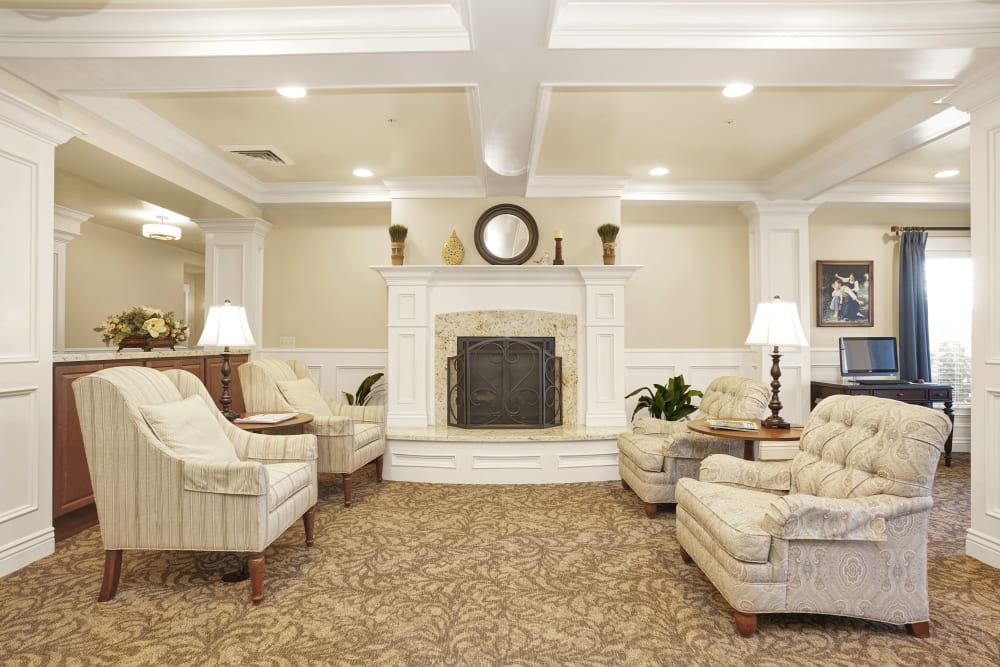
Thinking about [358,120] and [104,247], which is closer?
[358,120]

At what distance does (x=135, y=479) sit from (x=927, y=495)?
3.15 m

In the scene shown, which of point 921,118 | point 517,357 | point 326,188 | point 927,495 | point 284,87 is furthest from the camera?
point 326,188

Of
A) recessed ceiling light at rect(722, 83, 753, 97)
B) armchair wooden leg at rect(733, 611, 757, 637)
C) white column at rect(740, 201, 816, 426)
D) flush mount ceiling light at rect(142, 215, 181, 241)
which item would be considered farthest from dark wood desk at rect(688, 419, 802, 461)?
flush mount ceiling light at rect(142, 215, 181, 241)

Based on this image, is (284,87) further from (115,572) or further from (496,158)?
(115,572)

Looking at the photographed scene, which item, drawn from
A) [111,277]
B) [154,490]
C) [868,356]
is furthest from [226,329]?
[868,356]

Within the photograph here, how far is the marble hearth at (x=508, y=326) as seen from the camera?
181 inches

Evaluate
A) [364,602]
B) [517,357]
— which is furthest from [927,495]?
[517,357]

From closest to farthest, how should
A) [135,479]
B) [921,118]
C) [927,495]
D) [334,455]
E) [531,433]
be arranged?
[927,495], [135,479], [921,118], [334,455], [531,433]

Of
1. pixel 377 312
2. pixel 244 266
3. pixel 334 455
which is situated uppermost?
pixel 244 266

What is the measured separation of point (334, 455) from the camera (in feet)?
11.7

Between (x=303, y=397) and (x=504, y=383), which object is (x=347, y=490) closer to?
(x=303, y=397)

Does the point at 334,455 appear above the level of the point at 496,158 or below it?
below

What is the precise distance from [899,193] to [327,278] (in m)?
5.74

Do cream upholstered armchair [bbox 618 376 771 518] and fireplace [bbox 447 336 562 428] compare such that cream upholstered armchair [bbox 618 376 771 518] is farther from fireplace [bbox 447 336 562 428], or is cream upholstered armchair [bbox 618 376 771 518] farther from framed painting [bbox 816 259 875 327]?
framed painting [bbox 816 259 875 327]
